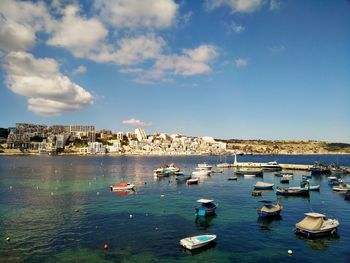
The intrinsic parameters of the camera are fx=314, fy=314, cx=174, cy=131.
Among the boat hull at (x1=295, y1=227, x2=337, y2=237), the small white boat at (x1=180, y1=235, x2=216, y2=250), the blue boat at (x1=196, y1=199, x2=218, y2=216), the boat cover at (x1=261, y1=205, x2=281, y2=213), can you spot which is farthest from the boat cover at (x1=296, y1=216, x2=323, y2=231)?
the blue boat at (x1=196, y1=199, x2=218, y2=216)

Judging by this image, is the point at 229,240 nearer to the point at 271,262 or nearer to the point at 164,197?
the point at 271,262

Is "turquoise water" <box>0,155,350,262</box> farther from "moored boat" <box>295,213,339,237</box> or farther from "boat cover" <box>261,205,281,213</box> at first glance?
"boat cover" <box>261,205,281,213</box>

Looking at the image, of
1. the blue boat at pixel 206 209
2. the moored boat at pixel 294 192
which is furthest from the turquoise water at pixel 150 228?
the moored boat at pixel 294 192

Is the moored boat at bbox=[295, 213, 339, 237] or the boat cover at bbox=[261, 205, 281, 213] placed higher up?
the boat cover at bbox=[261, 205, 281, 213]

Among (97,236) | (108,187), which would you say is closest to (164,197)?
(108,187)

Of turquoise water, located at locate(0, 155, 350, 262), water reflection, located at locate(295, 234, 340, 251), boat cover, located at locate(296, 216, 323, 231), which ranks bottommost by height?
water reflection, located at locate(295, 234, 340, 251)

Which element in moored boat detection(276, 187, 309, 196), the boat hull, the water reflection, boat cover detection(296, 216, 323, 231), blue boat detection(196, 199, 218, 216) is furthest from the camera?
moored boat detection(276, 187, 309, 196)

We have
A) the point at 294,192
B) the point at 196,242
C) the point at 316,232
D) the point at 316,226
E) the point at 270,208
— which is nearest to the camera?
the point at 196,242

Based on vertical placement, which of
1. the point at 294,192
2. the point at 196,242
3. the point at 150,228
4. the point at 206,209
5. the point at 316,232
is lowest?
the point at 150,228

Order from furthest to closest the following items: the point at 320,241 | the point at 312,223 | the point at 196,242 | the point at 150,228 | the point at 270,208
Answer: the point at 270,208 → the point at 150,228 → the point at 312,223 → the point at 320,241 → the point at 196,242

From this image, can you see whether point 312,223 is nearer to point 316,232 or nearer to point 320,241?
point 316,232

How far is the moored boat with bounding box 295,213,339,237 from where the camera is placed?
41.8 metres

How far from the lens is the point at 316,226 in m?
42.1

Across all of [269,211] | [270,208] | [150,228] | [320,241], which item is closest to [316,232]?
[320,241]
